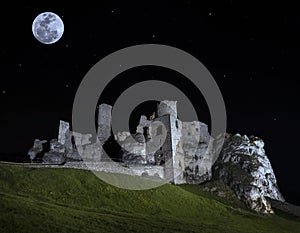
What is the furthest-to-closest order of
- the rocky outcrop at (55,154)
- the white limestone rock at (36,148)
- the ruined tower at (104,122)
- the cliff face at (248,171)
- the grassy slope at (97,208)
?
1. the ruined tower at (104,122)
2. the white limestone rock at (36,148)
3. the cliff face at (248,171)
4. the rocky outcrop at (55,154)
5. the grassy slope at (97,208)

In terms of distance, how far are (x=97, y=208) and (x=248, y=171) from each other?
5386 centimetres

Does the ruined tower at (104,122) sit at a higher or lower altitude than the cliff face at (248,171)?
higher

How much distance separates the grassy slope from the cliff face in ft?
39.8

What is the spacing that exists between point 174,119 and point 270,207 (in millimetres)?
28902

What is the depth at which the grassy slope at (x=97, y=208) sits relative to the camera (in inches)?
1380

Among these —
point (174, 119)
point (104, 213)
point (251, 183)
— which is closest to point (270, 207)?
point (251, 183)

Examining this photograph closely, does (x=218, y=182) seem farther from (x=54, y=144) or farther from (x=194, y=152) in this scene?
(x=54, y=144)

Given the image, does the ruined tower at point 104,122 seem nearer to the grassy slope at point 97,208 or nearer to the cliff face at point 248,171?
the cliff face at point 248,171

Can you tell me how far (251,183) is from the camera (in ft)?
266

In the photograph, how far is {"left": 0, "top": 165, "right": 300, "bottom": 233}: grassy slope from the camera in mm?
35062

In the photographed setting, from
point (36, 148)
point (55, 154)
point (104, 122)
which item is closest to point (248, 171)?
point (104, 122)

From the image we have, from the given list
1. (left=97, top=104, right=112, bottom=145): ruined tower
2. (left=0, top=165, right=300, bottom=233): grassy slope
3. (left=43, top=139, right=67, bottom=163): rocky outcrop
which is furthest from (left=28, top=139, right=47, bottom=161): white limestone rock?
(left=0, top=165, right=300, bottom=233): grassy slope

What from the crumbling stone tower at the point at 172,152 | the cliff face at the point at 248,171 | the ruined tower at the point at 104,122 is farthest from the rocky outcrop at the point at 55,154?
the cliff face at the point at 248,171

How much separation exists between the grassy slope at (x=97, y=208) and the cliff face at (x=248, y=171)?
39.8ft
